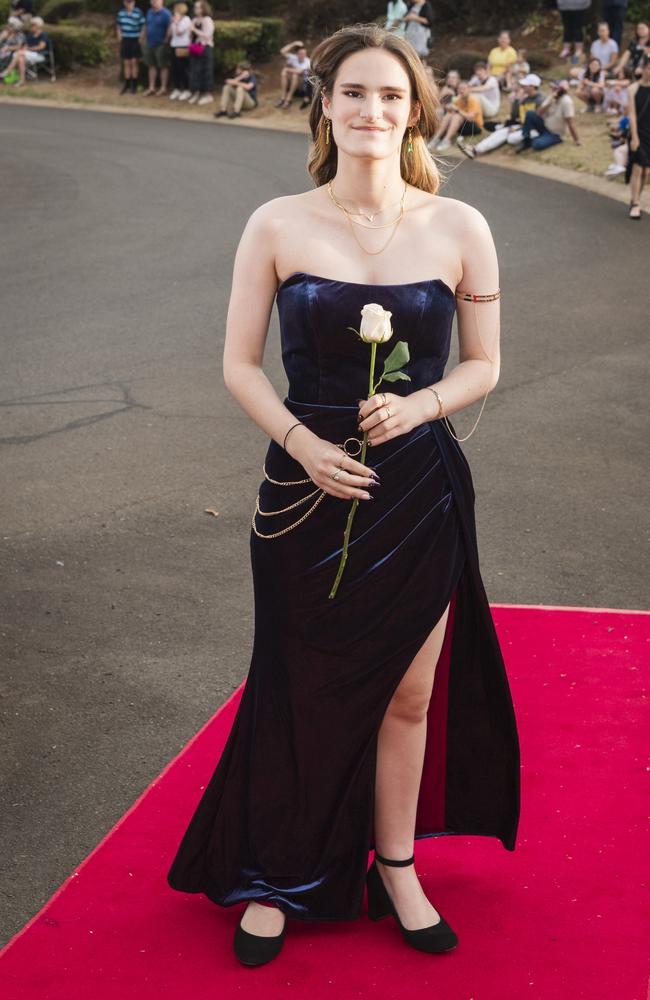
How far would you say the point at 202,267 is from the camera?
12680 millimetres

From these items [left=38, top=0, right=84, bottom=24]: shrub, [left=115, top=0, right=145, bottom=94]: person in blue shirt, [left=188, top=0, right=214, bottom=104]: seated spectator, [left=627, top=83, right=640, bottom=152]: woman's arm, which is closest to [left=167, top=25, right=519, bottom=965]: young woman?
[left=627, top=83, right=640, bottom=152]: woman's arm

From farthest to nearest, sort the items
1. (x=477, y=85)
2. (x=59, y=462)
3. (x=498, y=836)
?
(x=477, y=85)
(x=59, y=462)
(x=498, y=836)

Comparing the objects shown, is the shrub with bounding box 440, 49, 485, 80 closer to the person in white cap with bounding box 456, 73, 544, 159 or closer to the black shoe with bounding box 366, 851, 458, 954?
the person in white cap with bounding box 456, 73, 544, 159

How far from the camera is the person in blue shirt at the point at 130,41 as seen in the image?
28578mm

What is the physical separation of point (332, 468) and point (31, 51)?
103 ft

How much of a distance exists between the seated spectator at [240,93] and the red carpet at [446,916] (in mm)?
23760

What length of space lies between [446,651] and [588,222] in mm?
12562

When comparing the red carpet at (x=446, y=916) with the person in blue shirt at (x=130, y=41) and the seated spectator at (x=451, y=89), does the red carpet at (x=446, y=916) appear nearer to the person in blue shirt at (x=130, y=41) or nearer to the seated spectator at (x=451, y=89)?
the seated spectator at (x=451, y=89)

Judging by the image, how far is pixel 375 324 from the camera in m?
2.94

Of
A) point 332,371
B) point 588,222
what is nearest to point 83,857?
point 332,371

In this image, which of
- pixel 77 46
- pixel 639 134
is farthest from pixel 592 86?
pixel 77 46

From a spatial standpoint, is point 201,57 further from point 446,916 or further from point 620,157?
point 446,916

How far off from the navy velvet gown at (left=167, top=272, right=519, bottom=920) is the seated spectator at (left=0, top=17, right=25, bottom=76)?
104 ft

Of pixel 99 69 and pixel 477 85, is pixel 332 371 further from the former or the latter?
pixel 99 69
